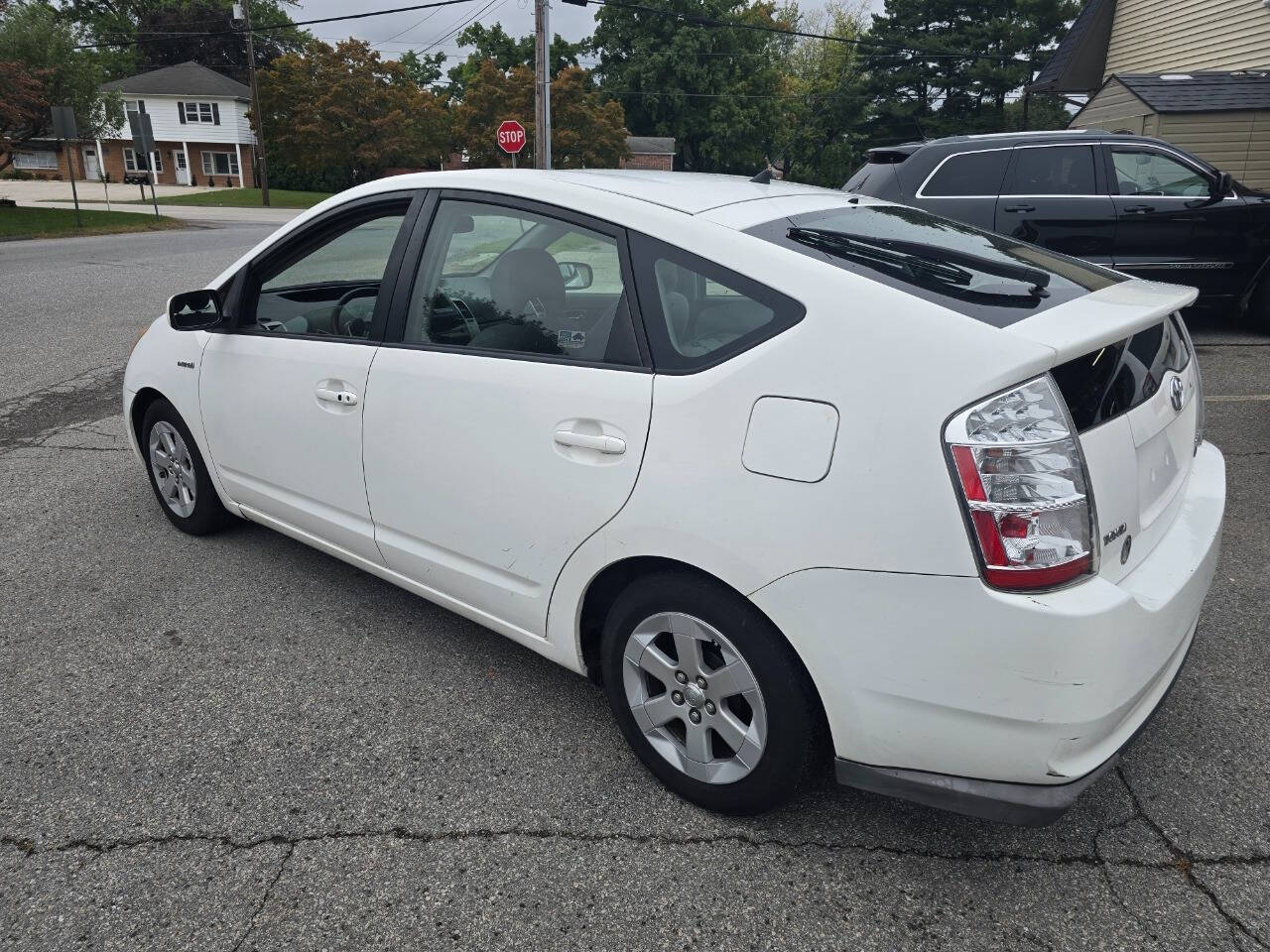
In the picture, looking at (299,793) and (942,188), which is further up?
(942,188)

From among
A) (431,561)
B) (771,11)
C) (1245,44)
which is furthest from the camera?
(771,11)

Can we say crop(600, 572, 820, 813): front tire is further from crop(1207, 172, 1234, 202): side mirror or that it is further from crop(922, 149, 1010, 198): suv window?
crop(1207, 172, 1234, 202): side mirror

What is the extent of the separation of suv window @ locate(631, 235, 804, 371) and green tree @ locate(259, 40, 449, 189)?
4869 cm

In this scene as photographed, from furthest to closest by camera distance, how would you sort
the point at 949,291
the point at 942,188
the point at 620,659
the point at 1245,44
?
1. the point at 1245,44
2. the point at 942,188
3. the point at 620,659
4. the point at 949,291

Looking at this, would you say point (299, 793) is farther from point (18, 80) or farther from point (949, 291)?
point (18, 80)

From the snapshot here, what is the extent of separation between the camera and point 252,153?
59812mm

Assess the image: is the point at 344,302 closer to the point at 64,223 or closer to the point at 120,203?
the point at 64,223

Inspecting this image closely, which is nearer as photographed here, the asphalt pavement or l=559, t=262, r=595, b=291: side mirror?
the asphalt pavement

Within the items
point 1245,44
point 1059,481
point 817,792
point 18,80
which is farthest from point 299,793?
point 18,80

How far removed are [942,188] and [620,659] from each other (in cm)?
693

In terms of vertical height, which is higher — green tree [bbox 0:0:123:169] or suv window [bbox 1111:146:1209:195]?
green tree [bbox 0:0:123:169]

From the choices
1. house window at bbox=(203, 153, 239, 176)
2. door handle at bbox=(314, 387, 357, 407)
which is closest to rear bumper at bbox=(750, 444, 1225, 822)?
door handle at bbox=(314, 387, 357, 407)

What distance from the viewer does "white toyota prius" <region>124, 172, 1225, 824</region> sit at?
189 cm

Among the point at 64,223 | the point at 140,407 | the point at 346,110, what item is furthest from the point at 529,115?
the point at 140,407
